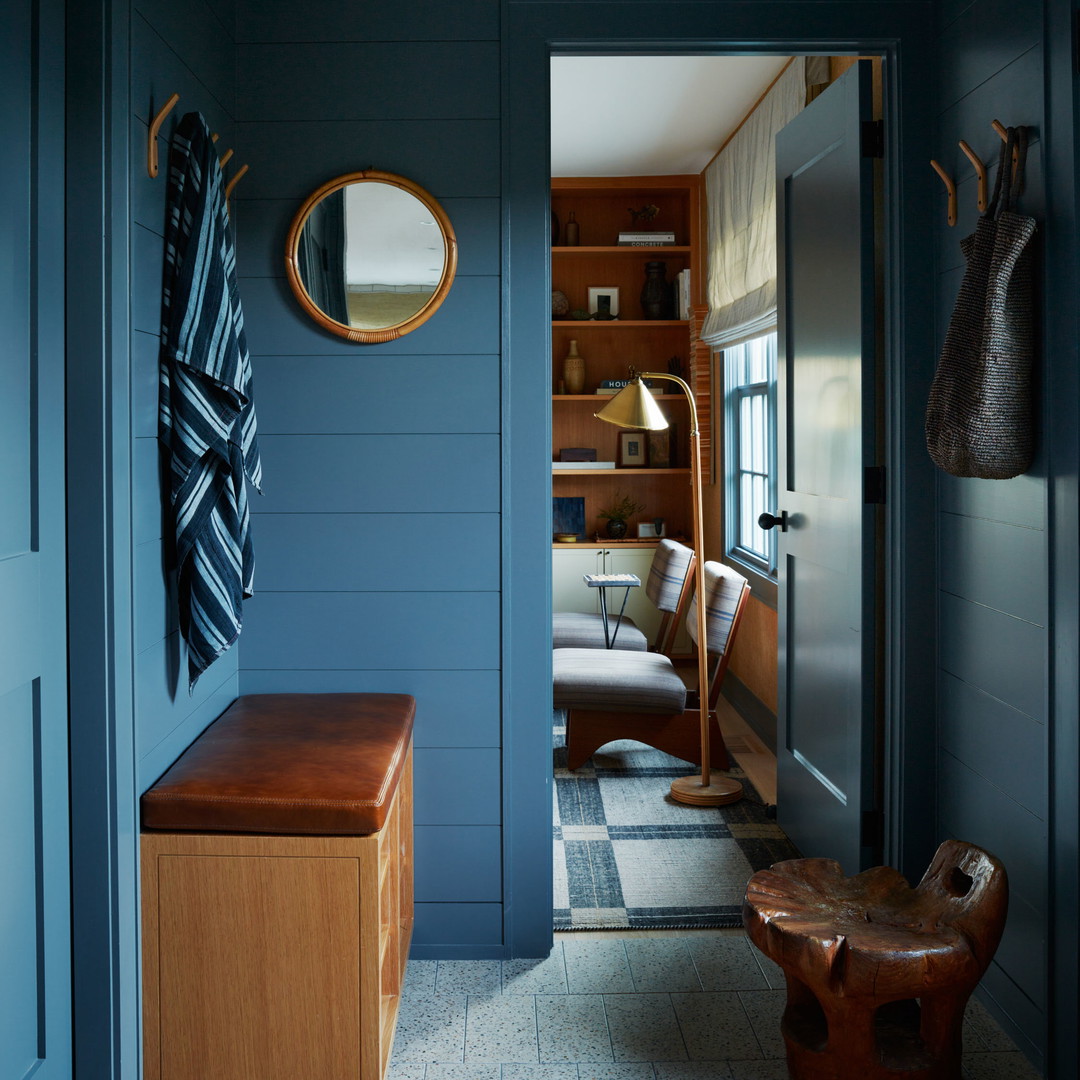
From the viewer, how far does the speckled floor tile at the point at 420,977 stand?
233 centimetres

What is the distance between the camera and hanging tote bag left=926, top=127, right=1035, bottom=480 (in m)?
1.92

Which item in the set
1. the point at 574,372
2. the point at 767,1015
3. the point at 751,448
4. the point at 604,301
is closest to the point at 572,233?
the point at 604,301

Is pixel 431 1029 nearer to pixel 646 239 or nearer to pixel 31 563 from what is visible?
pixel 31 563

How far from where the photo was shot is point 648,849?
10.4 feet

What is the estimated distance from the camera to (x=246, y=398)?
6.75 feet

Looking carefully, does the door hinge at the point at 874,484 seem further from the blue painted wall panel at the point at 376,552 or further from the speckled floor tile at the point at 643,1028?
the speckled floor tile at the point at 643,1028

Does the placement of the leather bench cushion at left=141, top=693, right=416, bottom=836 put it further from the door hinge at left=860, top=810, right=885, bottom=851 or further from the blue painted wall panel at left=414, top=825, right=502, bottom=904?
the door hinge at left=860, top=810, right=885, bottom=851

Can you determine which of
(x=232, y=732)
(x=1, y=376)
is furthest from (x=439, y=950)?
(x=1, y=376)

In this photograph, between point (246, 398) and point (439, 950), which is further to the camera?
point (439, 950)

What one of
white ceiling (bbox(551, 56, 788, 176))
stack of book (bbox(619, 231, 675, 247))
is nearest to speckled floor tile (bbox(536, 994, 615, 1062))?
white ceiling (bbox(551, 56, 788, 176))

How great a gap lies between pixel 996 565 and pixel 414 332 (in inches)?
54.3

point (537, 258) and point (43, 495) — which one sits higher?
point (537, 258)

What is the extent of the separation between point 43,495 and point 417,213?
112 centimetres

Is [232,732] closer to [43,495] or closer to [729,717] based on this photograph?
[43,495]
